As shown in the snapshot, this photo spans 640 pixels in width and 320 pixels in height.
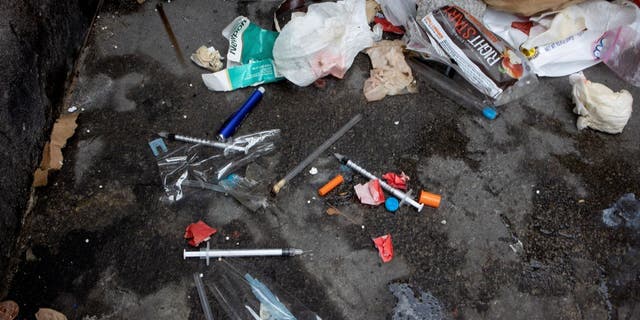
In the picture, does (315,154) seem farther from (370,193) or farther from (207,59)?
(207,59)

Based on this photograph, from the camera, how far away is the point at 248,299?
2281mm

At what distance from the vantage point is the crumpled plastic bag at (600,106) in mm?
2684

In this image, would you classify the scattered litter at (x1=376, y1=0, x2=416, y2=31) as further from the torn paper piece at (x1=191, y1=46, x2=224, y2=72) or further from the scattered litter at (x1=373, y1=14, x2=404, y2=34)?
the torn paper piece at (x1=191, y1=46, x2=224, y2=72)

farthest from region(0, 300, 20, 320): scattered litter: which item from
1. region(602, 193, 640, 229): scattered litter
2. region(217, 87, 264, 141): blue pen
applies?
region(602, 193, 640, 229): scattered litter

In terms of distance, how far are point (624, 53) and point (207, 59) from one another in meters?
2.49

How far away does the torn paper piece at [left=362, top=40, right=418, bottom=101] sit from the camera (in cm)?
292

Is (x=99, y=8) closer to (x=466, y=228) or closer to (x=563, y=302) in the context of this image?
(x=466, y=228)

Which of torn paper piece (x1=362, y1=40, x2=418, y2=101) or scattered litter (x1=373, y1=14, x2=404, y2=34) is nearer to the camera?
torn paper piece (x1=362, y1=40, x2=418, y2=101)

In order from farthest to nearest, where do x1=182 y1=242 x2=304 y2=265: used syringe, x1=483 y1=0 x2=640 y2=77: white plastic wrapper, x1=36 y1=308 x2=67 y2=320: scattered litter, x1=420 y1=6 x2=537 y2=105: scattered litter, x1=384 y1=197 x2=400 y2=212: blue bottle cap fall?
x1=483 y1=0 x2=640 y2=77: white plastic wrapper, x1=420 y1=6 x2=537 y2=105: scattered litter, x1=384 y1=197 x2=400 y2=212: blue bottle cap, x1=182 y1=242 x2=304 y2=265: used syringe, x1=36 y1=308 x2=67 y2=320: scattered litter

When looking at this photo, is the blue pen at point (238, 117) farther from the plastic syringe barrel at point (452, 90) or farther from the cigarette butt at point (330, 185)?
the plastic syringe barrel at point (452, 90)

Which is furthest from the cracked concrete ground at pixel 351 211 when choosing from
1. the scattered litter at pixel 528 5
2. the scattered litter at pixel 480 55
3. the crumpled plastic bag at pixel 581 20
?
the scattered litter at pixel 528 5

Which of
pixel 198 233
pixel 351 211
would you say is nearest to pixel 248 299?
pixel 198 233

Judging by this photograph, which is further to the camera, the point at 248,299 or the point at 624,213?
the point at 624,213

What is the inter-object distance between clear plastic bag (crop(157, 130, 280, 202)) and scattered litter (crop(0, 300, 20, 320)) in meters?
0.80
